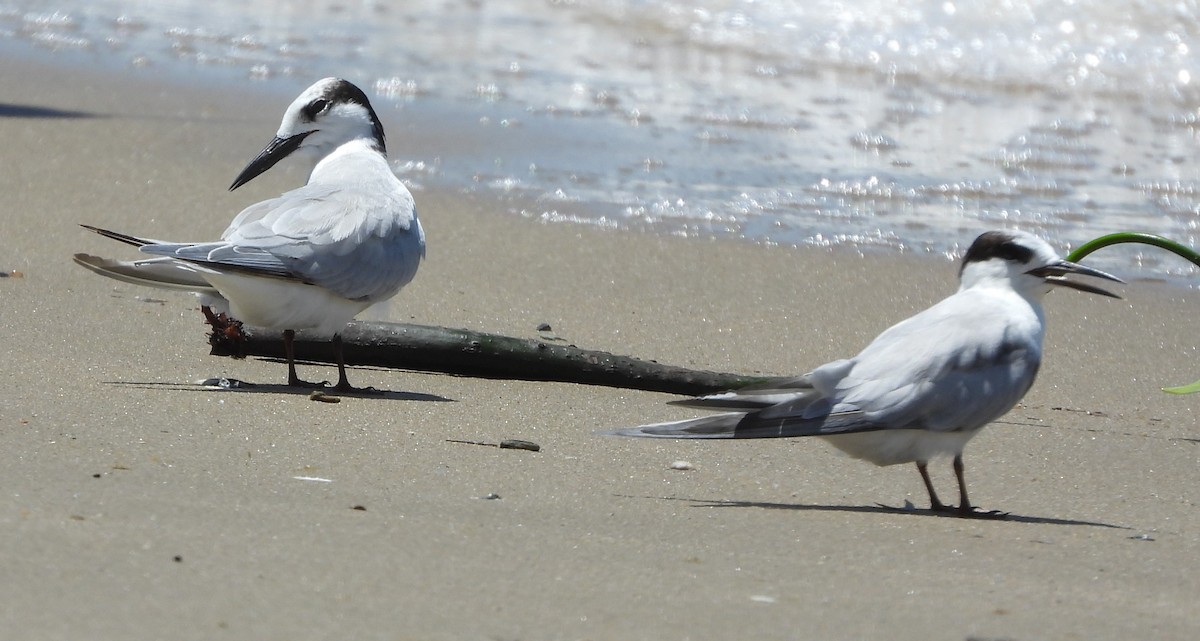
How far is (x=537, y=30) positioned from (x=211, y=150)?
501 cm

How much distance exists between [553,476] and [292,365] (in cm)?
124

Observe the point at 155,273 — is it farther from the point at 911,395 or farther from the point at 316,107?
the point at 911,395

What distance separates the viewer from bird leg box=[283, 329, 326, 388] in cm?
471

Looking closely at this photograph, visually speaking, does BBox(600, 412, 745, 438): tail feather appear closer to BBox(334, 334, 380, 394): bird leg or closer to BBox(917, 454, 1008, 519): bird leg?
BBox(917, 454, 1008, 519): bird leg

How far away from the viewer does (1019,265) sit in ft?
12.9

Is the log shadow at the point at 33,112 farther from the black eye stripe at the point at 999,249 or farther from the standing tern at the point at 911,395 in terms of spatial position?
the black eye stripe at the point at 999,249

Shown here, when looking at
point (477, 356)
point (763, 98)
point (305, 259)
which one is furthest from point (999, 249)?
point (763, 98)

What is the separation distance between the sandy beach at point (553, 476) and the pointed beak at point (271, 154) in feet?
1.67

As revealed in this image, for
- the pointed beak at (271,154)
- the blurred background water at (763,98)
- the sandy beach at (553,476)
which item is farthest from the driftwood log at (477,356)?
the blurred background water at (763,98)

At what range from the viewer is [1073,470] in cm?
423

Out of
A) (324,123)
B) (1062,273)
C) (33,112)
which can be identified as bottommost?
(1062,273)

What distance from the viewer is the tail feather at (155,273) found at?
185 inches

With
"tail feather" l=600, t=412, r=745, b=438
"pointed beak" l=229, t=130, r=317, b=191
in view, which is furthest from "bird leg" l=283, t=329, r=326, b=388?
"tail feather" l=600, t=412, r=745, b=438

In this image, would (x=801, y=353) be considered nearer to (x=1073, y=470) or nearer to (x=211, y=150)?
(x=1073, y=470)
